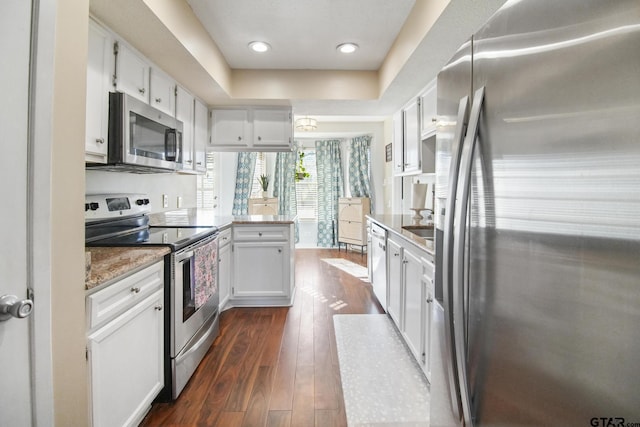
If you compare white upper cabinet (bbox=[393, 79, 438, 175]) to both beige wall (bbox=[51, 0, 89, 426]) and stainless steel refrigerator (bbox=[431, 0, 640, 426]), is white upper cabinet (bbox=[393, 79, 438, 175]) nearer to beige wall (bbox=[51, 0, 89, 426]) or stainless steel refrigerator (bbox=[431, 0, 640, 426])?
stainless steel refrigerator (bbox=[431, 0, 640, 426])

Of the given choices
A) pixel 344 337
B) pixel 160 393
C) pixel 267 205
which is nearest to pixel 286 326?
pixel 344 337

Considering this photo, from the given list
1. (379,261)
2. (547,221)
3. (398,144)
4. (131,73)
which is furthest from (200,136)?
(547,221)

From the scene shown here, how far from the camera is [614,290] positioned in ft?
1.41

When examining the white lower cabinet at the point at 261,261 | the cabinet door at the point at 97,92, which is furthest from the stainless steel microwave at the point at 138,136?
the white lower cabinet at the point at 261,261

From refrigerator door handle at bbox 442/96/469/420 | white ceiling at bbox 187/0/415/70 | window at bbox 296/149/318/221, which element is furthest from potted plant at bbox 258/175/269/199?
refrigerator door handle at bbox 442/96/469/420

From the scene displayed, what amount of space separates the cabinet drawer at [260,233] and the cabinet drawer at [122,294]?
4.56 ft

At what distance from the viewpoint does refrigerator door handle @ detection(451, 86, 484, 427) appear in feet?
2.46

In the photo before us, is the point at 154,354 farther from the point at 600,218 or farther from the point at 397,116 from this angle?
the point at 397,116

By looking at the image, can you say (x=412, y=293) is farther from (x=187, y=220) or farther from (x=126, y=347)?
(x=187, y=220)

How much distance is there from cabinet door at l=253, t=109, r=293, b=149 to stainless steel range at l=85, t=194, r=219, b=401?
57.6 inches

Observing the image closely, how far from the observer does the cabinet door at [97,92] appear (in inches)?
67.0

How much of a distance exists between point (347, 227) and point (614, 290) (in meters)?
Result: 5.66

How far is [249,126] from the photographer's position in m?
3.56

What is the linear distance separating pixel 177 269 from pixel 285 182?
464 cm
